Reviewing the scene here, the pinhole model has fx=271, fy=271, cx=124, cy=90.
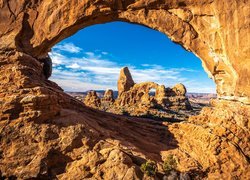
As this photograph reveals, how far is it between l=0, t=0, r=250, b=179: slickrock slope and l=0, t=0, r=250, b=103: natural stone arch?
64 mm

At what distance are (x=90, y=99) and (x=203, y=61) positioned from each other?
38.9 m

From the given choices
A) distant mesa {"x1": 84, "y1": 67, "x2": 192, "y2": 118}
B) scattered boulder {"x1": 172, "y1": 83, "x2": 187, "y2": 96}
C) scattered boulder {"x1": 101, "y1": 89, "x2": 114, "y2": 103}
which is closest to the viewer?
distant mesa {"x1": 84, "y1": 67, "x2": 192, "y2": 118}

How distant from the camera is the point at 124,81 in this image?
70750 mm

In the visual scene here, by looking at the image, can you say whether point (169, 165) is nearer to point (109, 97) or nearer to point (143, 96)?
point (143, 96)

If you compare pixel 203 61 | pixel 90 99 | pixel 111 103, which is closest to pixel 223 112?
pixel 203 61

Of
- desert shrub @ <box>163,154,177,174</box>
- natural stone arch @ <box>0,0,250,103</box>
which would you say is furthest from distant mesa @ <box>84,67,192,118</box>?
desert shrub @ <box>163,154,177,174</box>

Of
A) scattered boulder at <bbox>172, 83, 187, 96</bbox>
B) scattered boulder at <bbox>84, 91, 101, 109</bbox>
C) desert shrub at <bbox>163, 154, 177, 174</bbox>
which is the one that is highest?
scattered boulder at <bbox>172, 83, 187, 96</bbox>

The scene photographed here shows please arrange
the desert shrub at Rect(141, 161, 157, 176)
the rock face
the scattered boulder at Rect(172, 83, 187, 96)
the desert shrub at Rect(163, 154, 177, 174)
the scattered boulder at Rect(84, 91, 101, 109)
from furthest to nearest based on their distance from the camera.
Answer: the rock face, the scattered boulder at Rect(172, 83, 187, 96), the scattered boulder at Rect(84, 91, 101, 109), the desert shrub at Rect(163, 154, 177, 174), the desert shrub at Rect(141, 161, 157, 176)

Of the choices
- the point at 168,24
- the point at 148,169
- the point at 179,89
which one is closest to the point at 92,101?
the point at 179,89

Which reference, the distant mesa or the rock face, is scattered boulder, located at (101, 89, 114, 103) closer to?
the distant mesa

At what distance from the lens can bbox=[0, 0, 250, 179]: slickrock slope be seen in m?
13.5

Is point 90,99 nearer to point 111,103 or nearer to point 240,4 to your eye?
point 111,103

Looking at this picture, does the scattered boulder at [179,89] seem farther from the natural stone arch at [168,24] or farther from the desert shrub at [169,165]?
the desert shrub at [169,165]

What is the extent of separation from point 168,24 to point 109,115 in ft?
26.2
